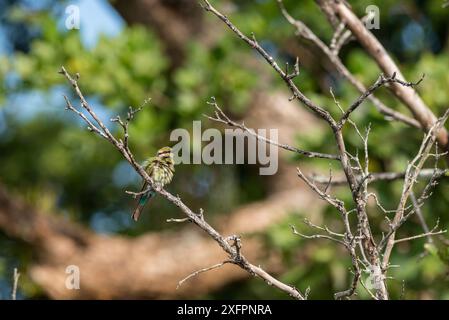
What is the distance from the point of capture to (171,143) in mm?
7145

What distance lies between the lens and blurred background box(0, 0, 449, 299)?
19.9 feet

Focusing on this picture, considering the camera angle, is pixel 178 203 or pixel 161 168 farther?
pixel 161 168

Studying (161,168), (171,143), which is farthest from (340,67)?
(171,143)

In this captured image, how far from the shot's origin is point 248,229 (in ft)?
24.8

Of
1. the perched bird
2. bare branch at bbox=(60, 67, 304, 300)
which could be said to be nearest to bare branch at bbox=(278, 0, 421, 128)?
the perched bird

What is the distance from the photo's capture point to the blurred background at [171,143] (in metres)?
6.07

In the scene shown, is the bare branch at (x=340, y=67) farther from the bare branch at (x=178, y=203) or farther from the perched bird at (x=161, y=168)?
the bare branch at (x=178, y=203)

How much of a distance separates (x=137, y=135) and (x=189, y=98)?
54 centimetres

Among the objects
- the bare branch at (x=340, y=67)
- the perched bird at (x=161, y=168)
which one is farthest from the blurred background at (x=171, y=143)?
the perched bird at (x=161, y=168)

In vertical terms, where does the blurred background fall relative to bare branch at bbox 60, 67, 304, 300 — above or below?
above

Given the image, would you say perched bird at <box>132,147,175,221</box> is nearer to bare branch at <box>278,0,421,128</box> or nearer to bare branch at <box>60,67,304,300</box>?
bare branch at <box>60,67,304,300</box>

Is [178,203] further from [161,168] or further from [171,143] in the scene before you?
[171,143]

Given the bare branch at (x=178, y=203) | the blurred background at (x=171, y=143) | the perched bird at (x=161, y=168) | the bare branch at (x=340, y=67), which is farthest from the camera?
the blurred background at (x=171, y=143)

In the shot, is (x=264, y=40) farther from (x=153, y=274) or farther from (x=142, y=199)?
(x=142, y=199)
